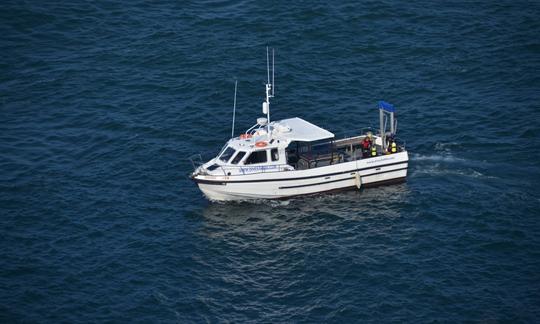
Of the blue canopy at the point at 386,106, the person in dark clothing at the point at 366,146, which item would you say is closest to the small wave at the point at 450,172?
the person in dark clothing at the point at 366,146

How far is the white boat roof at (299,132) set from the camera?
222 ft

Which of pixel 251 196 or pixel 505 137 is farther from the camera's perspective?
pixel 505 137

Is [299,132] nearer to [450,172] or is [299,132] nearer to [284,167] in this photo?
[284,167]

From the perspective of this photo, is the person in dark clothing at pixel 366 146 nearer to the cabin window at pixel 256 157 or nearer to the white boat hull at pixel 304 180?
the white boat hull at pixel 304 180

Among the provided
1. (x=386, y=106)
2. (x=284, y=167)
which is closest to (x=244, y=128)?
(x=284, y=167)

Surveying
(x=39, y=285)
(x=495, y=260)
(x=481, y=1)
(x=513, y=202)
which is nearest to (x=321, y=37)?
(x=481, y=1)

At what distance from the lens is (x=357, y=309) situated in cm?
5456

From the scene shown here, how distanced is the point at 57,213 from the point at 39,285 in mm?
9264

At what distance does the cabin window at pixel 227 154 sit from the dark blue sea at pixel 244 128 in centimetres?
368

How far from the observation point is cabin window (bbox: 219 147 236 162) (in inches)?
2665

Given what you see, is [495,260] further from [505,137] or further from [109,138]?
[109,138]

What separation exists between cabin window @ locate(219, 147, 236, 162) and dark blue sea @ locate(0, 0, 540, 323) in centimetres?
368

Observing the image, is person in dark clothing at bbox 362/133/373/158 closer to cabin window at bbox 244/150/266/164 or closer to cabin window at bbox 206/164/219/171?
cabin window at bbox 244/150/266/164

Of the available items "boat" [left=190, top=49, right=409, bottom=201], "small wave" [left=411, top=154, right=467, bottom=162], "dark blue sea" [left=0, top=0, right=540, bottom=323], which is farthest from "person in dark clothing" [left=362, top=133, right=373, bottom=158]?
"small wave" [left=411, top=154, right=467, bottom=162]
